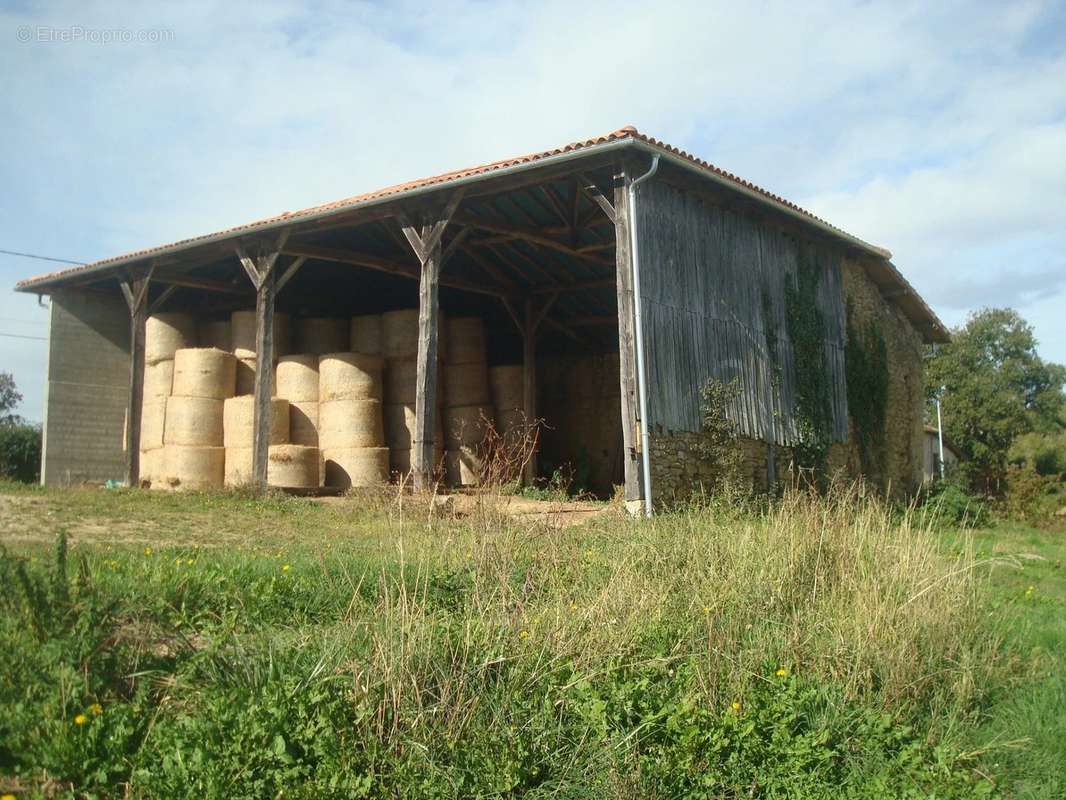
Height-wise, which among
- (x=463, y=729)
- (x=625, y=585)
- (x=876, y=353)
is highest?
(x=876, y=353)

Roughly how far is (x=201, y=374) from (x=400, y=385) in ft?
10.7

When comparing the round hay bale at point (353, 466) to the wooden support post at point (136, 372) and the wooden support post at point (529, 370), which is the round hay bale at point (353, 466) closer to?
the wooden support post at point (529, 370)

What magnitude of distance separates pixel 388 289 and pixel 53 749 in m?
17.1

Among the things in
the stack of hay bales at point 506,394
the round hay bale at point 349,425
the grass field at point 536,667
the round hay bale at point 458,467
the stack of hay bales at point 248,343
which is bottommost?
the grass field at point 536,667

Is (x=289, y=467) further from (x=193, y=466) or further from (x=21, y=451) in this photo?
(x=21, y=451)

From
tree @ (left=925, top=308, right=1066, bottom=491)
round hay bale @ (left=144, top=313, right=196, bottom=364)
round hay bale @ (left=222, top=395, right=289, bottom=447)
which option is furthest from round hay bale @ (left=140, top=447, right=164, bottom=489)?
tree @ (left=925, top=308, right=1066, bottom=491)

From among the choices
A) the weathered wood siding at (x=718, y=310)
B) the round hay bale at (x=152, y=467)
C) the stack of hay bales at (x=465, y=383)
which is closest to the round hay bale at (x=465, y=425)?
the stack of hay bales at (x=465, y=383)

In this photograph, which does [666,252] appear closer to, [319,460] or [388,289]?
[319,460]

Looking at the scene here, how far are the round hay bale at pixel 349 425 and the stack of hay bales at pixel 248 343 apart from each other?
1696mm

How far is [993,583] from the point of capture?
8.95 m

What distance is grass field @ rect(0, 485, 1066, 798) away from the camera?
4.14m

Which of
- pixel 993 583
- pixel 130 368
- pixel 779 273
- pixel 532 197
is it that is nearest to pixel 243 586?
pixel 993 583

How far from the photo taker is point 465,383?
17.9 m

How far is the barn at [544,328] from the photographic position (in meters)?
12.2
